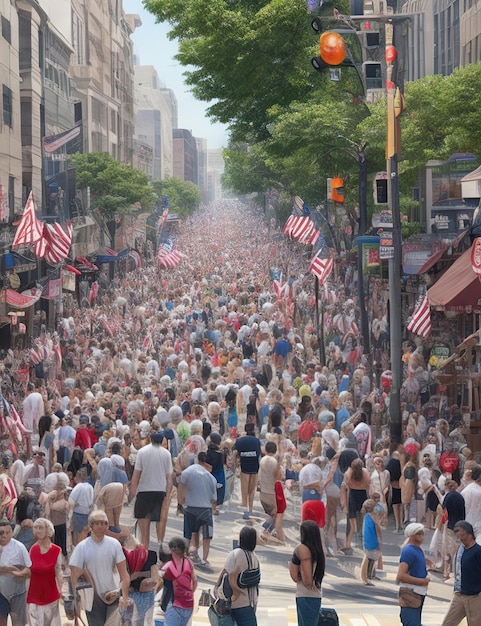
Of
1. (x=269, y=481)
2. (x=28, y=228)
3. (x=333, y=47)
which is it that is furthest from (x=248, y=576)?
(x=28, y=228)

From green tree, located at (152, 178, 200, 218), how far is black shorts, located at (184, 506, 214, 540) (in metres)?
137

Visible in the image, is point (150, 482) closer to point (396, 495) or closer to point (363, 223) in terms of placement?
point (396, 495)

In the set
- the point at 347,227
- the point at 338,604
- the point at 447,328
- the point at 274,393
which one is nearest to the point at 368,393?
the point at 274,393

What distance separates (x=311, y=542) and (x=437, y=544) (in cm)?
522

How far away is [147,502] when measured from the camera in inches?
578

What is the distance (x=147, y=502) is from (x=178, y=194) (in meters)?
154

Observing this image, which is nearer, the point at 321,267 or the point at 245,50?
the point at 321,267

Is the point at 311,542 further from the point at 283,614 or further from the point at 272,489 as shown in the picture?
the point at 272,489

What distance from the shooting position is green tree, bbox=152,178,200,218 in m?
156

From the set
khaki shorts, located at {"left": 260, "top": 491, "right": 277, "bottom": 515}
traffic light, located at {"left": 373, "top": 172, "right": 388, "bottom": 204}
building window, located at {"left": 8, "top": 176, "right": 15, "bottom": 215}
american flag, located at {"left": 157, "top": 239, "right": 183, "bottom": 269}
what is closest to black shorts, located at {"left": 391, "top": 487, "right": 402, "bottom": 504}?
khaki shorts, located at {"left": 260, "top": 491, "right": 277, "bottom": 515}

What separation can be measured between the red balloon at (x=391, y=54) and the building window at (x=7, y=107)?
2496 cm

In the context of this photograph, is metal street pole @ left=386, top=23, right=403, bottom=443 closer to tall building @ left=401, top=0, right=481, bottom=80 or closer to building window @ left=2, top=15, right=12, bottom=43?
tall building @ left=401, top=0, right=481, bottom=80

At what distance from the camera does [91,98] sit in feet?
304

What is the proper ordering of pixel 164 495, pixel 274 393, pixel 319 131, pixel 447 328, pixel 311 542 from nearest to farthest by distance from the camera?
pixel 311 542 → pixel 164 495 → pixel 274 393 → pixel 447 328 → pixel 319 131
